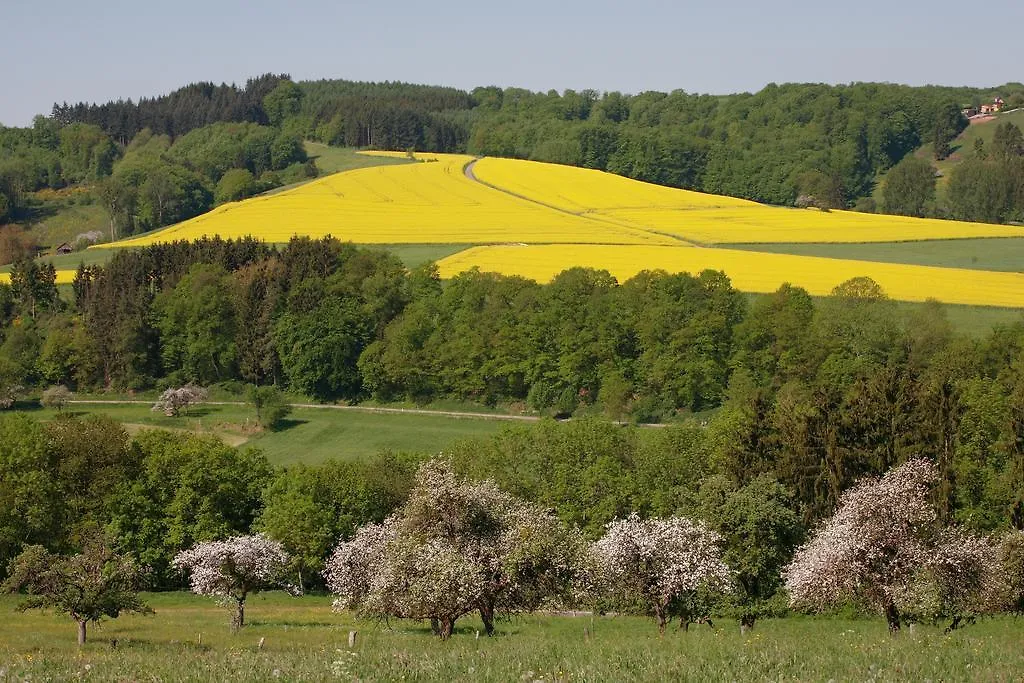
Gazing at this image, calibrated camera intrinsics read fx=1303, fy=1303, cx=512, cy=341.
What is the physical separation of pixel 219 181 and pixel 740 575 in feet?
485

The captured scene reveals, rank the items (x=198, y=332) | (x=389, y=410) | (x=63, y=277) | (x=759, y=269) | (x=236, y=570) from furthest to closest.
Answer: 1. (x=63, y=277)
2. (x=759, y=269)
3. (x=198, y=332)
4. (x=389, y=410)
5. (x=236, y=570)

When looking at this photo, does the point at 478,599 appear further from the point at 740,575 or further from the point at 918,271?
the point at 918,271

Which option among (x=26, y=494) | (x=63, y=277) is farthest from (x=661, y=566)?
(x=63, y=277)

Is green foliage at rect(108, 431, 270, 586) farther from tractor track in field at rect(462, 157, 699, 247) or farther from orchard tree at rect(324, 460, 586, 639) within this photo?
tractor track in field at rect(462, 157, 699, 247)

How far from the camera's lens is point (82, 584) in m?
39.6

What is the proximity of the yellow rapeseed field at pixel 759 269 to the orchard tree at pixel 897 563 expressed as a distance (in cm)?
6080

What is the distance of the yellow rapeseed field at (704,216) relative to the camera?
130 meters

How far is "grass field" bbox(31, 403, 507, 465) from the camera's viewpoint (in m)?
83.1

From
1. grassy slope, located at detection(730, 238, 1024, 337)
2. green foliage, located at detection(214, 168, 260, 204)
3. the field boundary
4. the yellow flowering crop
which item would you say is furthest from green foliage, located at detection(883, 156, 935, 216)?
the yellow flowering crop

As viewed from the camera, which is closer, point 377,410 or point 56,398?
point 377,410

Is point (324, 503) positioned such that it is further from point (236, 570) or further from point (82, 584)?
point (82, 584)

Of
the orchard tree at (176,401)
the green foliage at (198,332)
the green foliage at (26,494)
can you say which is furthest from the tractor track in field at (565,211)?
the green foliage at (26,494)

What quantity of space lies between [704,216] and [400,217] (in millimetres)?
33552

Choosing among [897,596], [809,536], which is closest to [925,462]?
[809,536]
